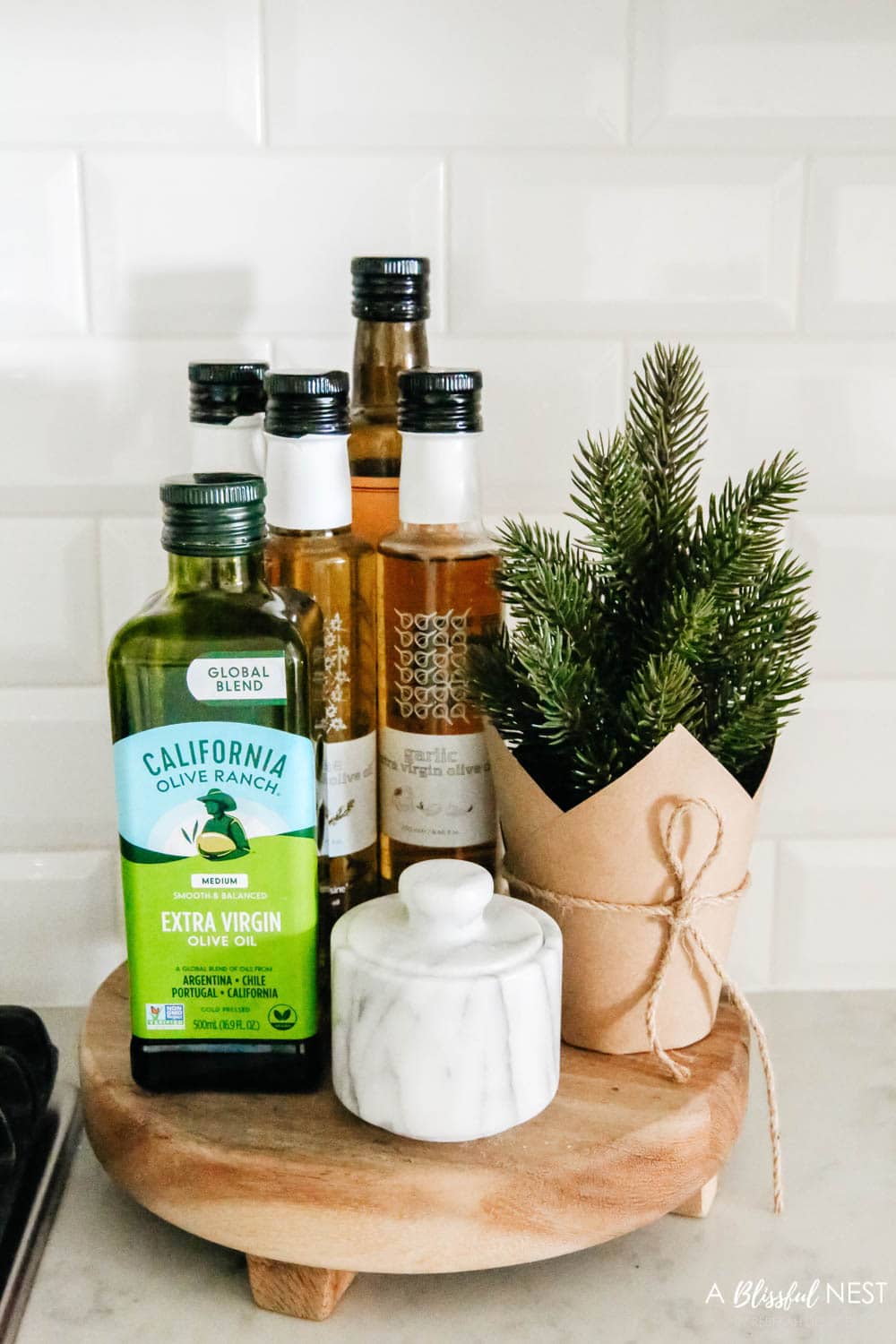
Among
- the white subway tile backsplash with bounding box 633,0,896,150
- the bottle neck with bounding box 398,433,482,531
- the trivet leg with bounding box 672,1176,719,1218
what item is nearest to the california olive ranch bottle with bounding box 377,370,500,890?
the bottle neck with bounding box 398,433,482,531

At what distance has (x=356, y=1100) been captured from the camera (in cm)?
57

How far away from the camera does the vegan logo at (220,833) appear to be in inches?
22.5

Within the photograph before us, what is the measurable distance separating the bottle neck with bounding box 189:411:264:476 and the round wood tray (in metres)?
0.32

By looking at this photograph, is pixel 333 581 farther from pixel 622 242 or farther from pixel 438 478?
pixel 622 242

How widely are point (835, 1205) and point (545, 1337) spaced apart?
187mm

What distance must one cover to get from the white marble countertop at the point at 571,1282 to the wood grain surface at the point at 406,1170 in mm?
35

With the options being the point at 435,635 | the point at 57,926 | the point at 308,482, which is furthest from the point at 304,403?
the point at 57,926

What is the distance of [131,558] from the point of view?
0.84 meters

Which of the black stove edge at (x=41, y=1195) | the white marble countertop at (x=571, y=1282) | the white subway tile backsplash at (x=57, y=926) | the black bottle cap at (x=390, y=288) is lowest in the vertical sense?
the white marble countertop at (x=571, y=1282)

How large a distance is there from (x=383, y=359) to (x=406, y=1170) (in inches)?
16.4

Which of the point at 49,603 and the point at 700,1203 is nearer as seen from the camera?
the point at 700,1203

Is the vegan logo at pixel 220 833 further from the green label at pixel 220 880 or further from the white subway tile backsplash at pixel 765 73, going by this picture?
the white subway tile backsplash at pixel 765 73

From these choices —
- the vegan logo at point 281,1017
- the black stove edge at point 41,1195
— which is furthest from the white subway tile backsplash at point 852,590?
the black stove edge at point 41,1195

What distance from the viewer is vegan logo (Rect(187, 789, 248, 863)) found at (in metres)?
0.57
